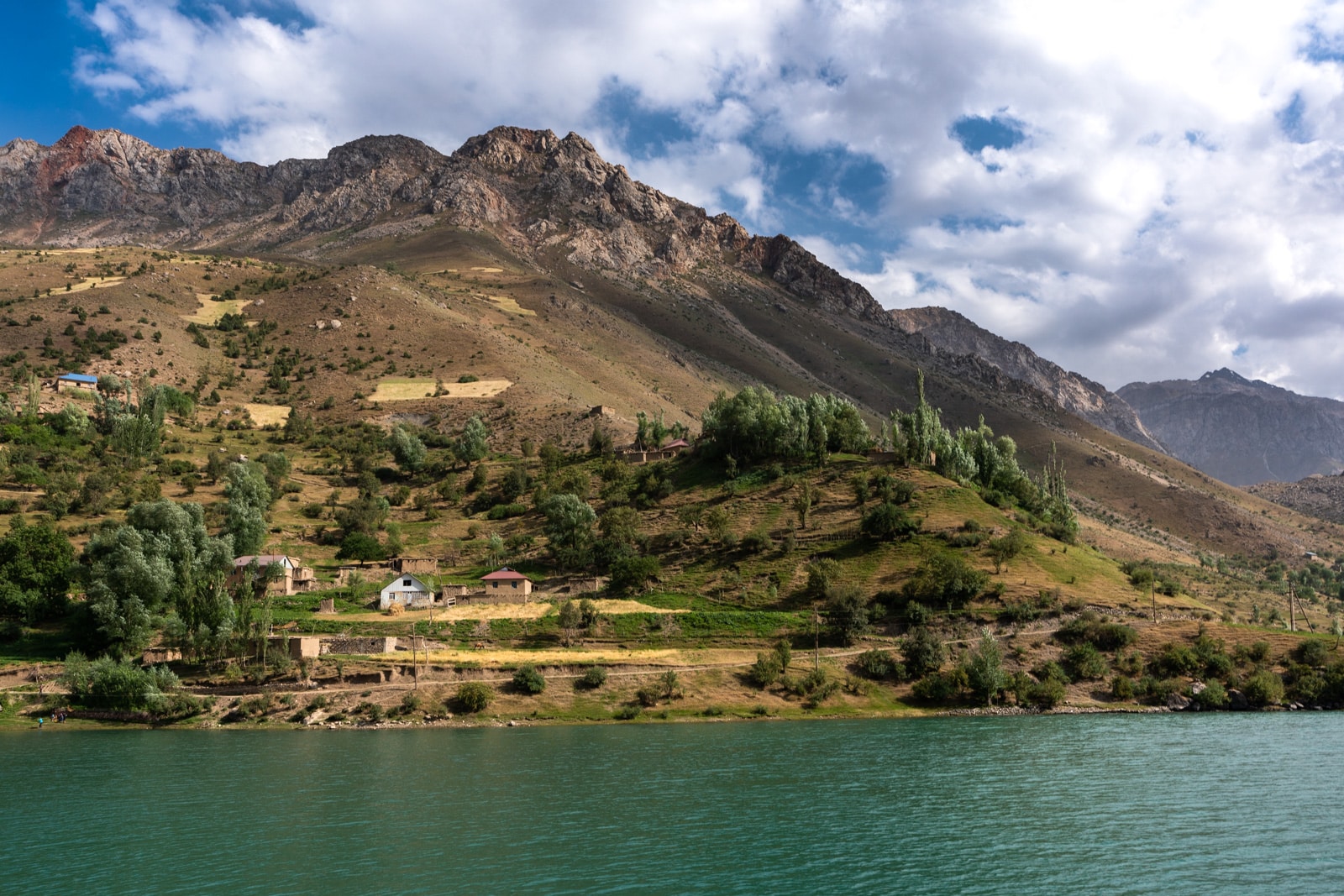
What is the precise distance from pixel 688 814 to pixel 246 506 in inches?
2408

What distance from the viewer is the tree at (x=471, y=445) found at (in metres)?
104

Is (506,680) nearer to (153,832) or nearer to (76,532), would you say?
(153,832)

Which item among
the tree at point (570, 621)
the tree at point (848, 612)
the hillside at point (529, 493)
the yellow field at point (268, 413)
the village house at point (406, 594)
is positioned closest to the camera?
the tree at point (848, 612)

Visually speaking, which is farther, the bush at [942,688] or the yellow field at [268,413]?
the yellow field at [268,413]

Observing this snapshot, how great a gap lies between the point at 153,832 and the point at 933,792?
2654 cm

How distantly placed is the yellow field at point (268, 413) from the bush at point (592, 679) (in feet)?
236

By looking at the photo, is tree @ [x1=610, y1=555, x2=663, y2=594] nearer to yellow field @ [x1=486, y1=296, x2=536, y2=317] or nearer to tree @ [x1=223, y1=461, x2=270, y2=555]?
tree @ [x1=223, y1=461, x2=270, y2=555]

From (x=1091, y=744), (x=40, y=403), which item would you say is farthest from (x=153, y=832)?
(x=40, y=403)

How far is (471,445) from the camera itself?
104m

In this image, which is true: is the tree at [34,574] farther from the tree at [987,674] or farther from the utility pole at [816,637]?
the tree at [987,674]

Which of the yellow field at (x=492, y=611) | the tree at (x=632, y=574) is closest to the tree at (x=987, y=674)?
the yellow field at (x=492, y=611)

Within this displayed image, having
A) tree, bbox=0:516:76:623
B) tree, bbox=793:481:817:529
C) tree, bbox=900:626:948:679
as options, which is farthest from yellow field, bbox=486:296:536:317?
tree, bbox=900:626:948:679

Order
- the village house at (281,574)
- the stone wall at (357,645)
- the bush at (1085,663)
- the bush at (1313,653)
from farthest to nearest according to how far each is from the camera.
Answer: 1. the village house at (281,574)
2. the stone wall at (357,645)
3. the bush at (1085,663)
4. the bush at (1313,653)

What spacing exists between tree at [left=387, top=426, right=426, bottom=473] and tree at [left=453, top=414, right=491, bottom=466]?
159 inches
